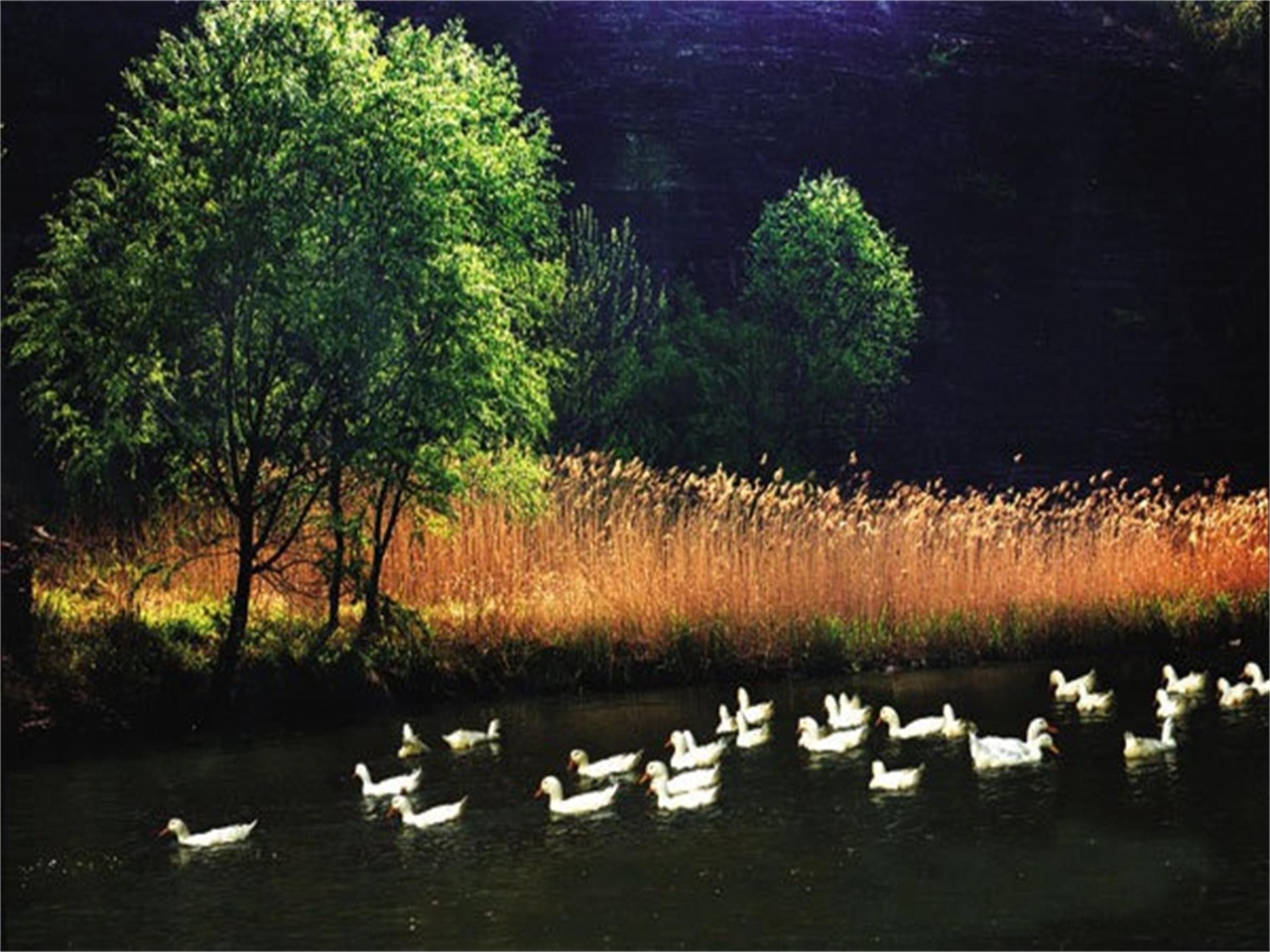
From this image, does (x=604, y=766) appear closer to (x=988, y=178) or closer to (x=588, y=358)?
(x=588, y=358)

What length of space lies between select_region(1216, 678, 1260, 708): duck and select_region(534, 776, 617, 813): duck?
802 centimetres

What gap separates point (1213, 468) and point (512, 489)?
89.9ft

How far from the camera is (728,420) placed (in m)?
36.3

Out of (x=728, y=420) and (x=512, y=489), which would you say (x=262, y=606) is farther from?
(x=728, y=420)

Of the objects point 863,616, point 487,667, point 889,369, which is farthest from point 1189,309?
point 487,667

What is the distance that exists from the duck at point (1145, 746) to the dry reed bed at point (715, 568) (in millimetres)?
6106

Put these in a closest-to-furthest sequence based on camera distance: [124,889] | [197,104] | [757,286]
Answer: [124,889], [197,104], [757,286]

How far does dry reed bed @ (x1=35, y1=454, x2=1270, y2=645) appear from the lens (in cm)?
2453

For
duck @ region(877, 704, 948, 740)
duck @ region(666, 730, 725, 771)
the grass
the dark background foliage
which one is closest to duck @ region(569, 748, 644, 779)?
duck @ region(666, 730, 725, 771)

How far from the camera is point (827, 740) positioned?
19.9m

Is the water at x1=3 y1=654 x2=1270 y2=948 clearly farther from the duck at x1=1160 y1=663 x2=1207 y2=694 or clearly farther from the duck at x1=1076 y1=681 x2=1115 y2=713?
the duck at x1=1160 y1=663 x2=1207 y2=694

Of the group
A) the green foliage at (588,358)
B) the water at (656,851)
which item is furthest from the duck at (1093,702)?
the green foliage at (588,358)

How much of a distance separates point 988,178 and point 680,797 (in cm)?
3947

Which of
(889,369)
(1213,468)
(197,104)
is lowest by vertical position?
(1213,468)
